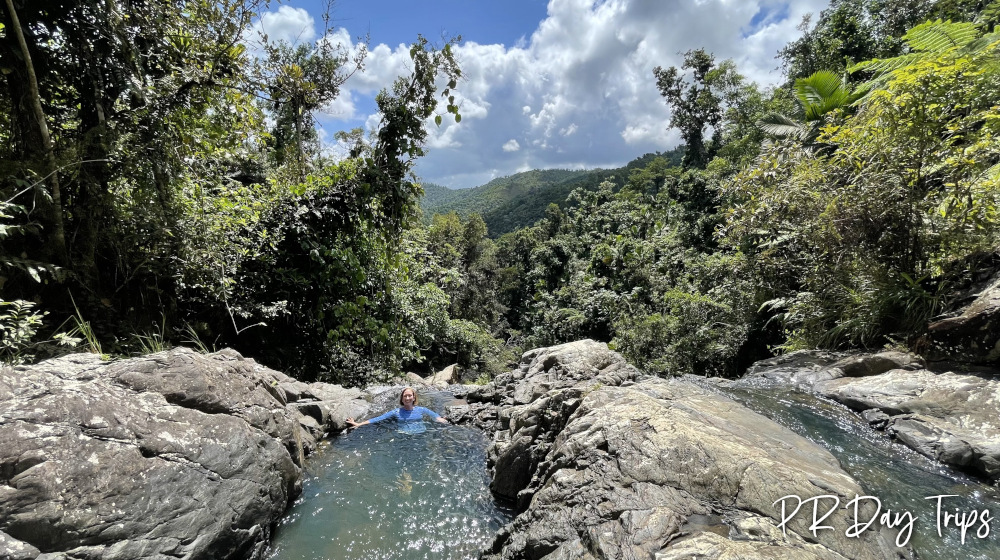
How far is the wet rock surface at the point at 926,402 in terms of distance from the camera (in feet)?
15.8

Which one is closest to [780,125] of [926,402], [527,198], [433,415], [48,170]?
[926,402]

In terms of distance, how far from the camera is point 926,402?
18.5 feet

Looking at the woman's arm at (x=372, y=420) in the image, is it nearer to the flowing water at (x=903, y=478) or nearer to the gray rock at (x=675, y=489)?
the gray rock at (x=675, y=489)

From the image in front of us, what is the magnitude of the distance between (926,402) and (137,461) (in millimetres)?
8988

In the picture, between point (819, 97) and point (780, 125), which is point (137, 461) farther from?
point (780, 125)

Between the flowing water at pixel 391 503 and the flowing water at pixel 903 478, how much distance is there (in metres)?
4.06

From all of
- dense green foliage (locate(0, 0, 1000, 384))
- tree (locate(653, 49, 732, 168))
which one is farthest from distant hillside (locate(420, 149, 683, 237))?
dense green foliage (locate(0, 0, 1000, 384))

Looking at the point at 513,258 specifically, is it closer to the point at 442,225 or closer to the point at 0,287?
the point at 442,225

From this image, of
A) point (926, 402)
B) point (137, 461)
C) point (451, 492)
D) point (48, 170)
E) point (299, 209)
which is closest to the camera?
point (137, 461)

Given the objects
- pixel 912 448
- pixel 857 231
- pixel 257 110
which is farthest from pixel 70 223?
pixel 857 231

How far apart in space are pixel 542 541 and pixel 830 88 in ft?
57.8

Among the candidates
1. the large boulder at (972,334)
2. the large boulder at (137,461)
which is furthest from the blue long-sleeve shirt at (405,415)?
the large boulder at (972,334)

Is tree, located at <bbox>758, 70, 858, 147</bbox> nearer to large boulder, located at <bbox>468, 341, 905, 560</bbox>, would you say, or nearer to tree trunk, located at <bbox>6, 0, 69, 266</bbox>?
large boulder, located at <bbox>468, 341, 905, 560</bbox>

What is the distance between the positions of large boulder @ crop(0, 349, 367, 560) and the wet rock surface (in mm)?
7751
